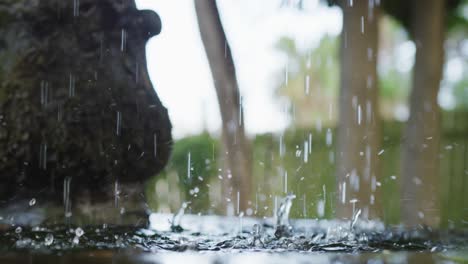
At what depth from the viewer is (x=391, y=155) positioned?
7133mm

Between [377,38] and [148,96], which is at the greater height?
[377,38]

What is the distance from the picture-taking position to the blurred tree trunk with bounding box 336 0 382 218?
408cm

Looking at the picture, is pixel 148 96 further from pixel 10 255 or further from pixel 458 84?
pixel 458 84

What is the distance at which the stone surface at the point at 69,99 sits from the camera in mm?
2174

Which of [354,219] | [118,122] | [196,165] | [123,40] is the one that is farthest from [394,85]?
[118,122]

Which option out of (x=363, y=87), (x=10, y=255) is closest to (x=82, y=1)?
(x=10, y=255)

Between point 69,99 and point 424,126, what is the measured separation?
387cm

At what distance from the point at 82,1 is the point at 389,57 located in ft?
46.1

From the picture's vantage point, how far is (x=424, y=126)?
16.4 ft

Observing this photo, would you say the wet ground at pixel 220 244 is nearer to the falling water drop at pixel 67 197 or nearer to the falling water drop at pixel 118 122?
the falling water drop at pixel 67 197

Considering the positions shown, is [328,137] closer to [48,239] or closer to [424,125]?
[424,125]

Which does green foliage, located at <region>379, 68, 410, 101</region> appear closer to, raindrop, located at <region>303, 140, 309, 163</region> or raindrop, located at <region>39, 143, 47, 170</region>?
raindrop, located at <region>303, 140, 309, 163</region>

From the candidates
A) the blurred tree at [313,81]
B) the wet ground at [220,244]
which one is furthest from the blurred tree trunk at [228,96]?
the blurred tree at [313,81]

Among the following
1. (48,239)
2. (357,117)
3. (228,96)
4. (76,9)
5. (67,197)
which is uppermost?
(76,9)
